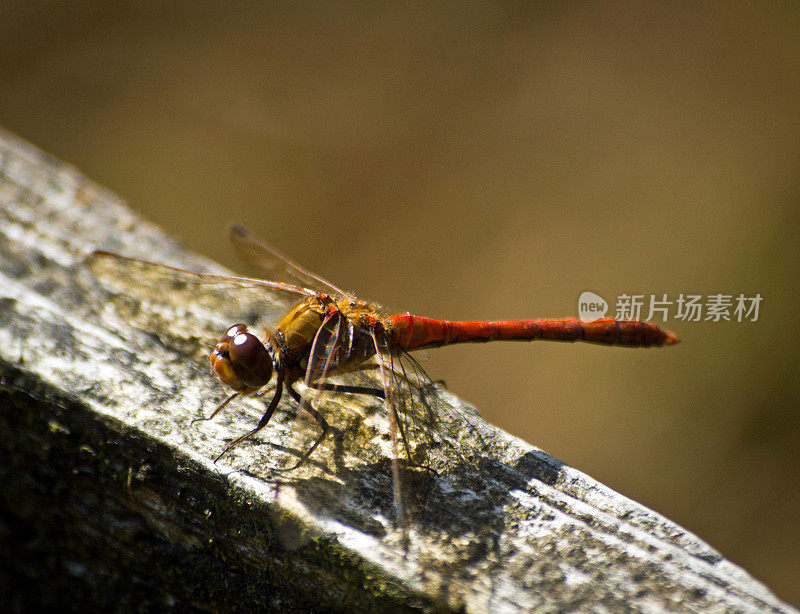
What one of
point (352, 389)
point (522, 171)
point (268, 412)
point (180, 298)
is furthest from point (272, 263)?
point (522, 171)

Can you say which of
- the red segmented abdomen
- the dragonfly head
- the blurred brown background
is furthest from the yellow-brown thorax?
the blurred brown background

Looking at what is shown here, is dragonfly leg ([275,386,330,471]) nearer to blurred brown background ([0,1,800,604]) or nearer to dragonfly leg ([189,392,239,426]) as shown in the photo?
dragonfly leg ([189,392,239,426])

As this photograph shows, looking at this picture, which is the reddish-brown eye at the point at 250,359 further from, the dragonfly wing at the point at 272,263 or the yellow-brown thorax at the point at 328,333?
the dragonfly wing at the point at 272,263

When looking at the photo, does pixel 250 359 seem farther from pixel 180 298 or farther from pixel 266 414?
pixel 180 298

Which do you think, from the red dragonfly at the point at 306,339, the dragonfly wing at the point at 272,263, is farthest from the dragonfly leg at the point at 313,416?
the dragonfly wing at the point at 272,263

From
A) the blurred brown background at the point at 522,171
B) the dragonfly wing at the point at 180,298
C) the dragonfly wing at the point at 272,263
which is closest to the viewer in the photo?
the dragonfly wing at the point at 180,298


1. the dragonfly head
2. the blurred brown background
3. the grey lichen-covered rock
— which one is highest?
the blurred brown background
